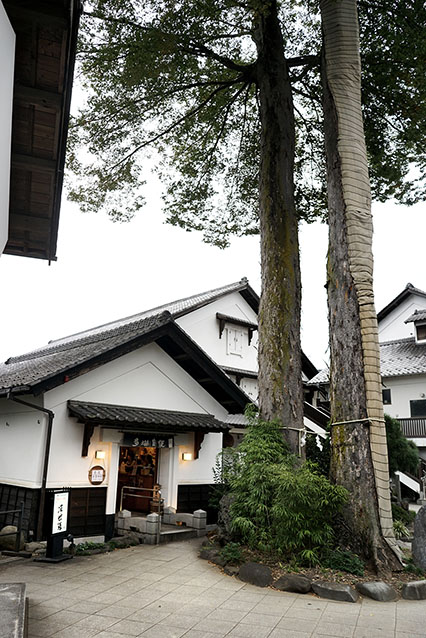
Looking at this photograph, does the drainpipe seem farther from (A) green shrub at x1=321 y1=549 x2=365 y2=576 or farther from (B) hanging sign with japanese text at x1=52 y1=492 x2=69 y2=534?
(A) green shrub at x1=321 y1=549 x2=365 y2=576

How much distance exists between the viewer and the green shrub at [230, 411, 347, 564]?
7180 mm

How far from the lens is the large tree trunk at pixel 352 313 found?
24.5 ft

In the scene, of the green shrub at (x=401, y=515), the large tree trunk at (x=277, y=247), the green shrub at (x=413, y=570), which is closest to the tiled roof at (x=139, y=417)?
the large tree trunk at (x=277, y=247)

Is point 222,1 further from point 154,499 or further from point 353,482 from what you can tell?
point 154,499

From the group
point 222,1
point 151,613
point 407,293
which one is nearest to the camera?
point 151,613

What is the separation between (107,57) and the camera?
36.2 ft

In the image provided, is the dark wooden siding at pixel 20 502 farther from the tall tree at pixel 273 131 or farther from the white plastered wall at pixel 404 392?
the white plastered wall at pixel 404 392

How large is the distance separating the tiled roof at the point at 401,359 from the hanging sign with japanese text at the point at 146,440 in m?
13.0

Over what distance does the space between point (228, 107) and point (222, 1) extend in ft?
12.3

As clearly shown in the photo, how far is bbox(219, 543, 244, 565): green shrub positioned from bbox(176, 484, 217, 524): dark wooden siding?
12.2ft

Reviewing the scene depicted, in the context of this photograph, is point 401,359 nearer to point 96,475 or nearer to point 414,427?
point 414,427

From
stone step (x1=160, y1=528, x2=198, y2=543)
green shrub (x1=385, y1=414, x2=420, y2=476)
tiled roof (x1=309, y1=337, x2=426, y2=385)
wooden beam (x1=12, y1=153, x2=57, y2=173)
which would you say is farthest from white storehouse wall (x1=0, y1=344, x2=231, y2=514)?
tiled roof (x1=309, y1=337, x2=426, y2=385)

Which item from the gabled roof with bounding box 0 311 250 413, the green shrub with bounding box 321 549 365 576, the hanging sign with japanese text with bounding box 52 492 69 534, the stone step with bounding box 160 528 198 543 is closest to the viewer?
the green shrub with bounding box 321 549 365 576

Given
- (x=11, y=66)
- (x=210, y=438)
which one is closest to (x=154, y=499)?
(x=210, y=438)
